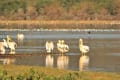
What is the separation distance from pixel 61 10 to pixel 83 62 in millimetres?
84101

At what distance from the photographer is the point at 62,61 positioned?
34969mm

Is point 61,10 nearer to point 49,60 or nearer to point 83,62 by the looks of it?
point 49,60

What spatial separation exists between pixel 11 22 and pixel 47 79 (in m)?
90.4

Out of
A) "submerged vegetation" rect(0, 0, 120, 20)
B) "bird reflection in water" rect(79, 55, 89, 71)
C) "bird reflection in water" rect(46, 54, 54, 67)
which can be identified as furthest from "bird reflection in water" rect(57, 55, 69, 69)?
"submerged vegetation" rect(0, 0, 120, 20)

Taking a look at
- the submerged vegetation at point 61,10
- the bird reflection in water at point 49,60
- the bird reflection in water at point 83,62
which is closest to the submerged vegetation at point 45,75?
the bird reflection in water at point 83,62

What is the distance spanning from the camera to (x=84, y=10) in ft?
381

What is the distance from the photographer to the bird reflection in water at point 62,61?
32625mm

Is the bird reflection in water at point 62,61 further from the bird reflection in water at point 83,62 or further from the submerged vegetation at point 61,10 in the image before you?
the submerged vegetation at point 61,10

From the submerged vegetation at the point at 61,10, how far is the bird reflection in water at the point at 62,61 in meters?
74.4

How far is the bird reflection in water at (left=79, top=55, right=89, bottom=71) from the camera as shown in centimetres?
3161

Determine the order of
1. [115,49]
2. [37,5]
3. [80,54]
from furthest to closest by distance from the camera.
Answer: [37,5] → [115,49] → [80,54]

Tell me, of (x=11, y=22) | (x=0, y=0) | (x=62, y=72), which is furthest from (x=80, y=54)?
(x=0, y=0)

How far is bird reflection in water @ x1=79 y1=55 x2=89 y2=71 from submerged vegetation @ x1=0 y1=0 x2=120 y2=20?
74.6 metres

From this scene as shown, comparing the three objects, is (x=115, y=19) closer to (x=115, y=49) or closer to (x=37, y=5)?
(x=37, y=5)
